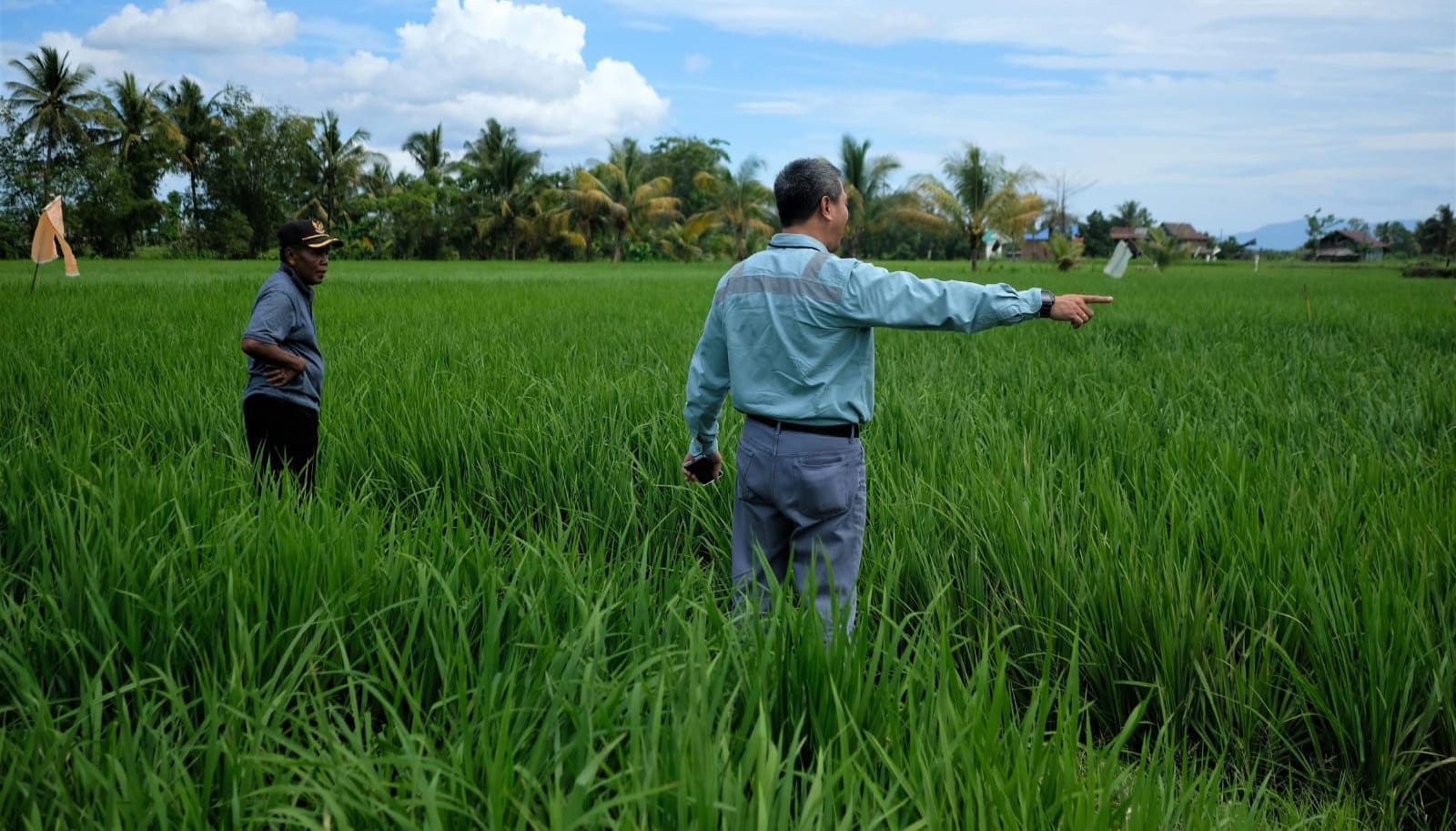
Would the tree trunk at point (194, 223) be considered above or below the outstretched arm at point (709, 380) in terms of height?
above

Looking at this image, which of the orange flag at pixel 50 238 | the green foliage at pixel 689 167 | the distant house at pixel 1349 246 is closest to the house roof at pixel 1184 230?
the distant house at pixel 1349 246

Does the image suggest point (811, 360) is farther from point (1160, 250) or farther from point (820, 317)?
point (1160, 250)

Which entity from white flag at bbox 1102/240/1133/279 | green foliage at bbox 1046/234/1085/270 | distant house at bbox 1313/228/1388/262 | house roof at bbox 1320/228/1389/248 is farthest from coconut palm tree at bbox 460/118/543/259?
house roof at bbox 1320/228/1389/248

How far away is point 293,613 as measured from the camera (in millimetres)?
1979

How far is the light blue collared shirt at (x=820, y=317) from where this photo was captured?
2.27m

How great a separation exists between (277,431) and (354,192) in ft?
147

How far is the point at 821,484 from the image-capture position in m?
2.40

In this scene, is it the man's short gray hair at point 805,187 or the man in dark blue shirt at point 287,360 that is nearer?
the man's short gray hair at point 805,187

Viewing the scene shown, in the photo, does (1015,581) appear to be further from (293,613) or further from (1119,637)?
(293,613)

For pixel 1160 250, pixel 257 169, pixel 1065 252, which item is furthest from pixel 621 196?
pixel 1160 250

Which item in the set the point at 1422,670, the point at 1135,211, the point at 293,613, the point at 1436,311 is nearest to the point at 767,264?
the point at 293,613

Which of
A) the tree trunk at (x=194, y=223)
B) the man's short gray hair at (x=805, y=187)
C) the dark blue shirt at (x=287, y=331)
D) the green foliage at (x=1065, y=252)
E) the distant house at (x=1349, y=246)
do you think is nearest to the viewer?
the man's short gray hair at (x=805, y=187)

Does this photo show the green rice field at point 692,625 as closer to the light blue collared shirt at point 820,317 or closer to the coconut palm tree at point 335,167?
the light blue collared shirt at point 820,317

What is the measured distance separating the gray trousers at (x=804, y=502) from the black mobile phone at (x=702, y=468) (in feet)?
0.74
